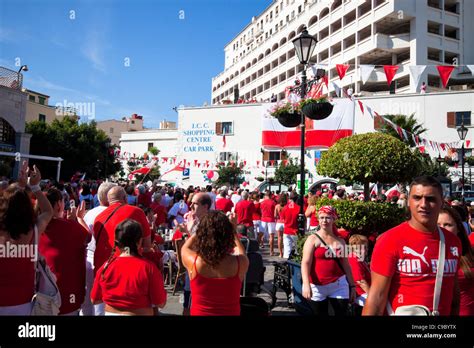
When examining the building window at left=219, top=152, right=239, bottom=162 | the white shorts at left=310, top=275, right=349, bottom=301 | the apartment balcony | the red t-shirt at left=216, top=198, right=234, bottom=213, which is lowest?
the white shorts at left=310, top=275, right=349, bottom=301

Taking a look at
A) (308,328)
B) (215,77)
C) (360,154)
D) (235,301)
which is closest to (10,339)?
(235,301)

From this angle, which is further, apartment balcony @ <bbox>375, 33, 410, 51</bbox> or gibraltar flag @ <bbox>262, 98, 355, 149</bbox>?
apartment balcony @ <bbox>375, 33, 410, 51</bbox>

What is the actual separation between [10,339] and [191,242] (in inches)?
56.1

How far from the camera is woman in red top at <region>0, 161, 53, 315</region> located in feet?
9.32

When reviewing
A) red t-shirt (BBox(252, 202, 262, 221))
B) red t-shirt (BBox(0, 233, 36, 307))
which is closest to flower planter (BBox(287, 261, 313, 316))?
red t-shirt (BBox(0, 233, 36, 307))

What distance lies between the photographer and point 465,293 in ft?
9.22

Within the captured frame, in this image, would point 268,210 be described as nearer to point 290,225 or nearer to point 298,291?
point 290,225

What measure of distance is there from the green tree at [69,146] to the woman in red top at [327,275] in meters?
29.7

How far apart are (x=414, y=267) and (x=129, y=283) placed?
2.03m

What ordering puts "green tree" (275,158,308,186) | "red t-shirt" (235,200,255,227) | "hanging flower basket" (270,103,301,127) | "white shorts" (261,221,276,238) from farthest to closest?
"green tree" (275,158,308,186) < "white shorts" (261,221,276,238) < "red t-shirt" (235,200,255,227) < "hanging flower basket" (270,103,301,127)

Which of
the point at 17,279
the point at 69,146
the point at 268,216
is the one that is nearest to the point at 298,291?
the point at 17,279

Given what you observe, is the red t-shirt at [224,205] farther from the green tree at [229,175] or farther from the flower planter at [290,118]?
the green tree at [229,175]

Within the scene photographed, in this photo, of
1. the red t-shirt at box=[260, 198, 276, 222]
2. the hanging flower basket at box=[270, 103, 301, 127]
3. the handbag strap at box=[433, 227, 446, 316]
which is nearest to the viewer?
the handbag strap at box=[433, 227, 446, 316]

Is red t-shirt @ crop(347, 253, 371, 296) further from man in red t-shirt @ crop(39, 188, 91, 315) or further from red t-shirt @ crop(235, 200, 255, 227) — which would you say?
red t-shirt @ crop(235, 200, 255, 227)
